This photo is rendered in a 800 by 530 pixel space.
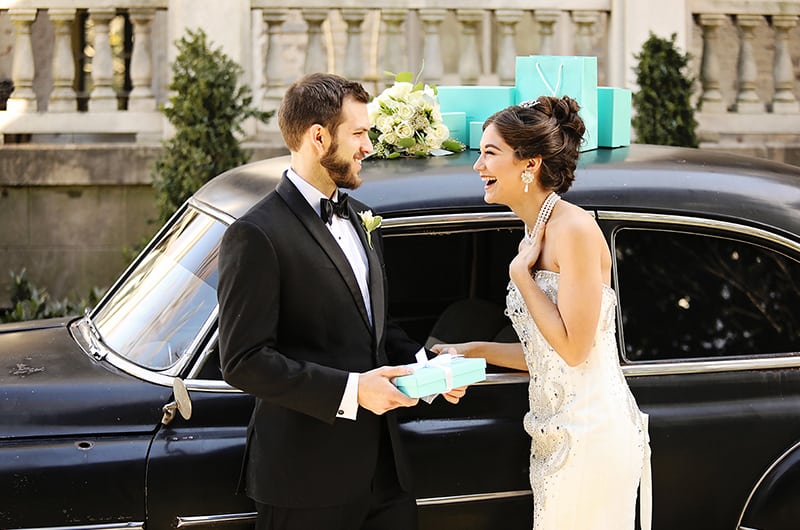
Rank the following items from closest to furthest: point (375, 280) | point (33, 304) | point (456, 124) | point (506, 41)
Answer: point (375, 280) < point (456, 124) < point (33, 304) < point (506, 41)

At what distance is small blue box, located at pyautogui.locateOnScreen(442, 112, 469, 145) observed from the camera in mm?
4207

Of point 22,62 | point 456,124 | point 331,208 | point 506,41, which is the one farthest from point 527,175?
point 22,62

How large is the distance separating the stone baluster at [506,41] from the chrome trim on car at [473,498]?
620 cm

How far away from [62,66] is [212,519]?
22.1ft

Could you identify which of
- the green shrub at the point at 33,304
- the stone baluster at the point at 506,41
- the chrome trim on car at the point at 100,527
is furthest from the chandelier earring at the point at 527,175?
the stone baluster at the point at 506,41

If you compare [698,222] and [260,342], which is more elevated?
[698,222]

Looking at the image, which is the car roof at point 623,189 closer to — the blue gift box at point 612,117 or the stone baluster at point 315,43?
the blue gift box at point 612,117

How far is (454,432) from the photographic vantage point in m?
3.38

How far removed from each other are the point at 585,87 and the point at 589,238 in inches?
45.3

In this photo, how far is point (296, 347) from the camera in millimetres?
2988

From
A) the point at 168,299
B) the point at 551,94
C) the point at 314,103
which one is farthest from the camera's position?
the point at 551,94

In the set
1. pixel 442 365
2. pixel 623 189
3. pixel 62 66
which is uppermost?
pixel 62 66

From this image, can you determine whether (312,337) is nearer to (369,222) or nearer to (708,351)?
(369,222)

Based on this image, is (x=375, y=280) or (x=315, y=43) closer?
(x=375, y=280)
